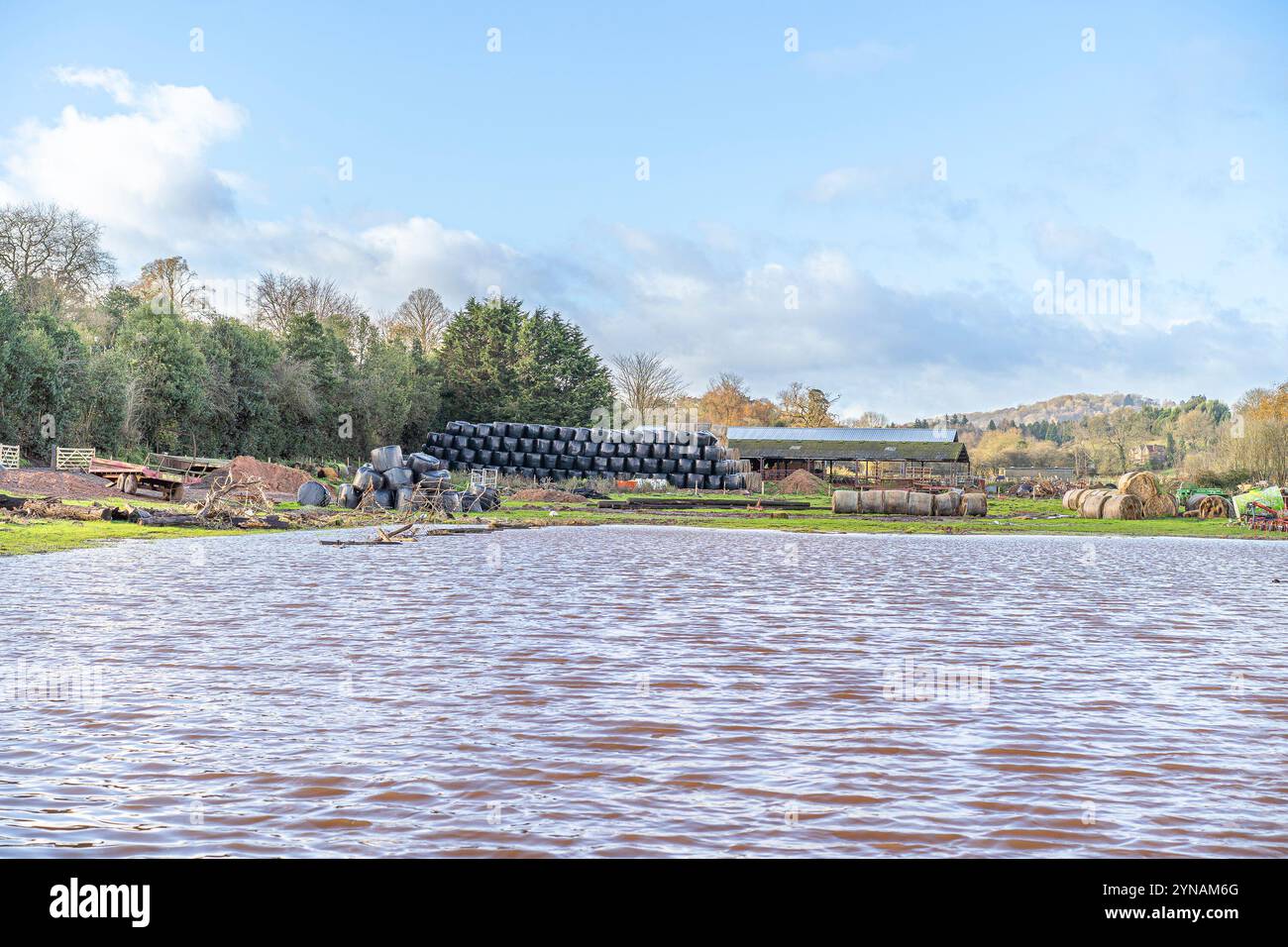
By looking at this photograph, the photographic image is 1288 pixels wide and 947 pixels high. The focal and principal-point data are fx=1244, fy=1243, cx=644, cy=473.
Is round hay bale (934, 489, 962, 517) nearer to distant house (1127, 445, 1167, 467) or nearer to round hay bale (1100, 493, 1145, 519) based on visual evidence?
round hay bale (1100, 493, 1145, 519)

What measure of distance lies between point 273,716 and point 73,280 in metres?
62.6

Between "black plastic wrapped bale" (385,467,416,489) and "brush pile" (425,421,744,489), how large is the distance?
20.7 m

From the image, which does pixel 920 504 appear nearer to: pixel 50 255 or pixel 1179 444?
pixel 50 255

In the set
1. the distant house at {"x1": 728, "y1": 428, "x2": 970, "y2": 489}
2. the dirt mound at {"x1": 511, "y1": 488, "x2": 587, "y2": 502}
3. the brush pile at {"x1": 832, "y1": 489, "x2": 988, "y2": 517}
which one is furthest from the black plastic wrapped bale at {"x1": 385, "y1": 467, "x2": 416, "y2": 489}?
the distant house at {"x1": 728, "y1": 428, "x2": 970, "y2": 489}

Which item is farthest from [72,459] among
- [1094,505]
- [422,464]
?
[1094,505]

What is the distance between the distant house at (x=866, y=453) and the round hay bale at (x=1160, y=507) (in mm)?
25201

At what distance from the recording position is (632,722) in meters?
8.23

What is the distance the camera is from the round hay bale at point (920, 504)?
1834 inches

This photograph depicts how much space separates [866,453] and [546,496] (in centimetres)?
3365

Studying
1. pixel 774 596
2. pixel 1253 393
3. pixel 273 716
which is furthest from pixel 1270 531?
pixel 1253 393

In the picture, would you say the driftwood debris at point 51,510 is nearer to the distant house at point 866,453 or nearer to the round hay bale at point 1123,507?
the round hay bale at point 1123,507

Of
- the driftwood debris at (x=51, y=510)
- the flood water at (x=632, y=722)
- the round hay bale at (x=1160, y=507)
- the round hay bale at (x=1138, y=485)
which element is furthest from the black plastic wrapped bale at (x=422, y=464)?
the round hay bale at (x=1160, y=507)
